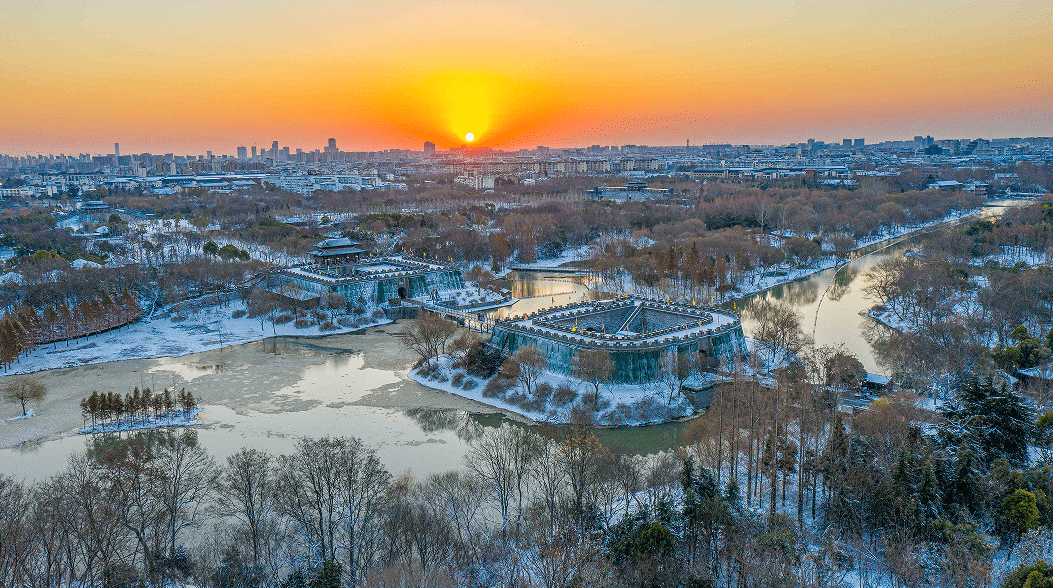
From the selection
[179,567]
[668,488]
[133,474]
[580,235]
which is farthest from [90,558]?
[580,235]

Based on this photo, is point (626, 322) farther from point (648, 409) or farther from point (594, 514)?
point (594, 514)

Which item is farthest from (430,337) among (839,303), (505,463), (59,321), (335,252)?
(839,303)

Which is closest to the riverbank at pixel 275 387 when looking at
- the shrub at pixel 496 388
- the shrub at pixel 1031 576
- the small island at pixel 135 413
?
the small island at pixel 135 413

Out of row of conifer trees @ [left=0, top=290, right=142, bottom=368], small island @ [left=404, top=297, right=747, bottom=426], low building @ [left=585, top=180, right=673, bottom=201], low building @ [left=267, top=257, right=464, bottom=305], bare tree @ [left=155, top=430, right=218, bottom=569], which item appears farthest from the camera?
low building @ [left=585, top=180, right=673, bottom=201]

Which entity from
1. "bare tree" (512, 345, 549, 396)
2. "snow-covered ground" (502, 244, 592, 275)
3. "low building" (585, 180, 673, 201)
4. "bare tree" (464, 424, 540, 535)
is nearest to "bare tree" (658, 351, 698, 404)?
"bare tree" (512, 345, 549, 396)

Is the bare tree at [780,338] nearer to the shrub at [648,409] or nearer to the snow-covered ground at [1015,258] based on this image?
the shrub at [648,409]

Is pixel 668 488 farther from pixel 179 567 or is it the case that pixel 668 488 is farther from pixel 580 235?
pixel 580 235

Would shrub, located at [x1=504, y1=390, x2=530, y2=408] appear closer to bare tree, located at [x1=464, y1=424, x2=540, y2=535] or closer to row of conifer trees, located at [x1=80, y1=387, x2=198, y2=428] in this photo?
bare tree, located at [x1=464, y1=424, x2=540, y2=535]
